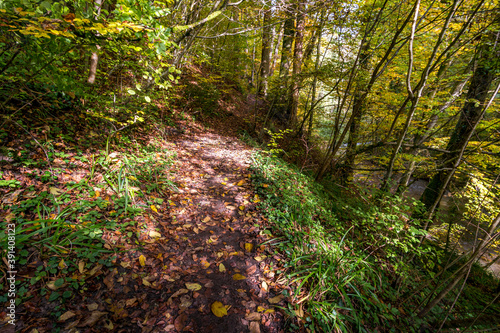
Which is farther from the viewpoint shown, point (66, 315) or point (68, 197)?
point (68, 197)

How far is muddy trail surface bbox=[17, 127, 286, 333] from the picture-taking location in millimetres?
1668

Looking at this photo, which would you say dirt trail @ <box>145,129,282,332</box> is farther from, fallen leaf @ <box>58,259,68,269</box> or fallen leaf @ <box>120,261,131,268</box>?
fallen leaf @ <box>58,259,68,269</box>

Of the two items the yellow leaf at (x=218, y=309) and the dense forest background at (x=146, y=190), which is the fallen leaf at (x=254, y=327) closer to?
the dense forest background at (x=146, y=190)

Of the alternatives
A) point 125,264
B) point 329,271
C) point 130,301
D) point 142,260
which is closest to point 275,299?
point 329,271

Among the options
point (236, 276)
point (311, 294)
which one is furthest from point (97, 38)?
point (311, 294)

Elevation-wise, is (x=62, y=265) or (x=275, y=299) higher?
(x=62, y=265)

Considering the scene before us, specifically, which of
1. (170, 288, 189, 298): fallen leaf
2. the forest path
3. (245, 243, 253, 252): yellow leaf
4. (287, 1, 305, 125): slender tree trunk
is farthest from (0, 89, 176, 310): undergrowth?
(287, 1, 305, 125): slender tree trunk

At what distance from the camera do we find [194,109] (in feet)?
27.0

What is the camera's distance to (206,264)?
2.41m

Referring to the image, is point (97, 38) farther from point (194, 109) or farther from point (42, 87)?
point (194, 109)

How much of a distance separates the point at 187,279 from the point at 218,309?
1.70 feet

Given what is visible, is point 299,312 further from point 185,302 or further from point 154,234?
point 154,234

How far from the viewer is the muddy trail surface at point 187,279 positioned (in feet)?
5.47

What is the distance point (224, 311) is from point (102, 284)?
127cm
